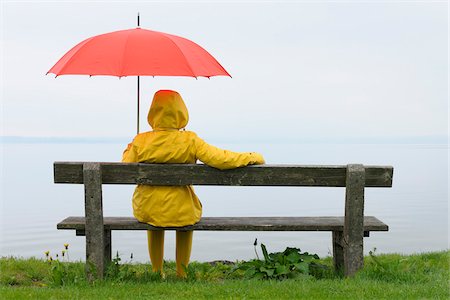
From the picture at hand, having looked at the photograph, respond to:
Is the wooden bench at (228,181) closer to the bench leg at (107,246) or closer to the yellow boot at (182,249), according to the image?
the bench leg at (107,246)

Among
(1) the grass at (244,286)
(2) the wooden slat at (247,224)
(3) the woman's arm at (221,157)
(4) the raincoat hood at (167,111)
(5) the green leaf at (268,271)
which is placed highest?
(4) the raincoat hood at (167,111)

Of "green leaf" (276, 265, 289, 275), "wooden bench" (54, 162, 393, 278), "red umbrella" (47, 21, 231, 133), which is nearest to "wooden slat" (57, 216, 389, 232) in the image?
"wooden bench" (54, 162, 393, 278)

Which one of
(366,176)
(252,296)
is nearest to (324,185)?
(366,176)

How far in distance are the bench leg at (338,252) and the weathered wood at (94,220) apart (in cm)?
261

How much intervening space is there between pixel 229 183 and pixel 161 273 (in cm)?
134

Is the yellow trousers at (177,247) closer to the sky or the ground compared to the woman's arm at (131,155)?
→ closer to the ground

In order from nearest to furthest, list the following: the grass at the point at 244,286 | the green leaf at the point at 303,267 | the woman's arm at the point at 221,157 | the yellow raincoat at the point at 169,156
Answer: the grass at the point at 244,286
the woman's arm at the point at 221,157
the yellow raincoat at the point at 169,156
the green leaf at the point at 303,267

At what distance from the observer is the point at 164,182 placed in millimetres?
7133

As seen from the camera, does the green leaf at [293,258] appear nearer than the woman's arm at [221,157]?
No

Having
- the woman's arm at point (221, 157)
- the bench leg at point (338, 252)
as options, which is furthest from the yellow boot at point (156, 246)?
the bench leg at point (338, 252)

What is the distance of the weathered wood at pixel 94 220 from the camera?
709 centimetres

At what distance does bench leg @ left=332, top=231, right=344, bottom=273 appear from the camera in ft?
25.2

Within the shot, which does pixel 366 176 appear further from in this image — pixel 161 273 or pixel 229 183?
pixel 161 273

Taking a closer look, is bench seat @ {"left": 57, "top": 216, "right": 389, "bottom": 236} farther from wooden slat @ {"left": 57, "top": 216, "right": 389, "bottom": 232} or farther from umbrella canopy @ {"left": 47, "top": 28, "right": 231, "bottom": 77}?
umbrella canopy @ {"left": 47, "top": 28, "right": 231, "bottom": 77}
